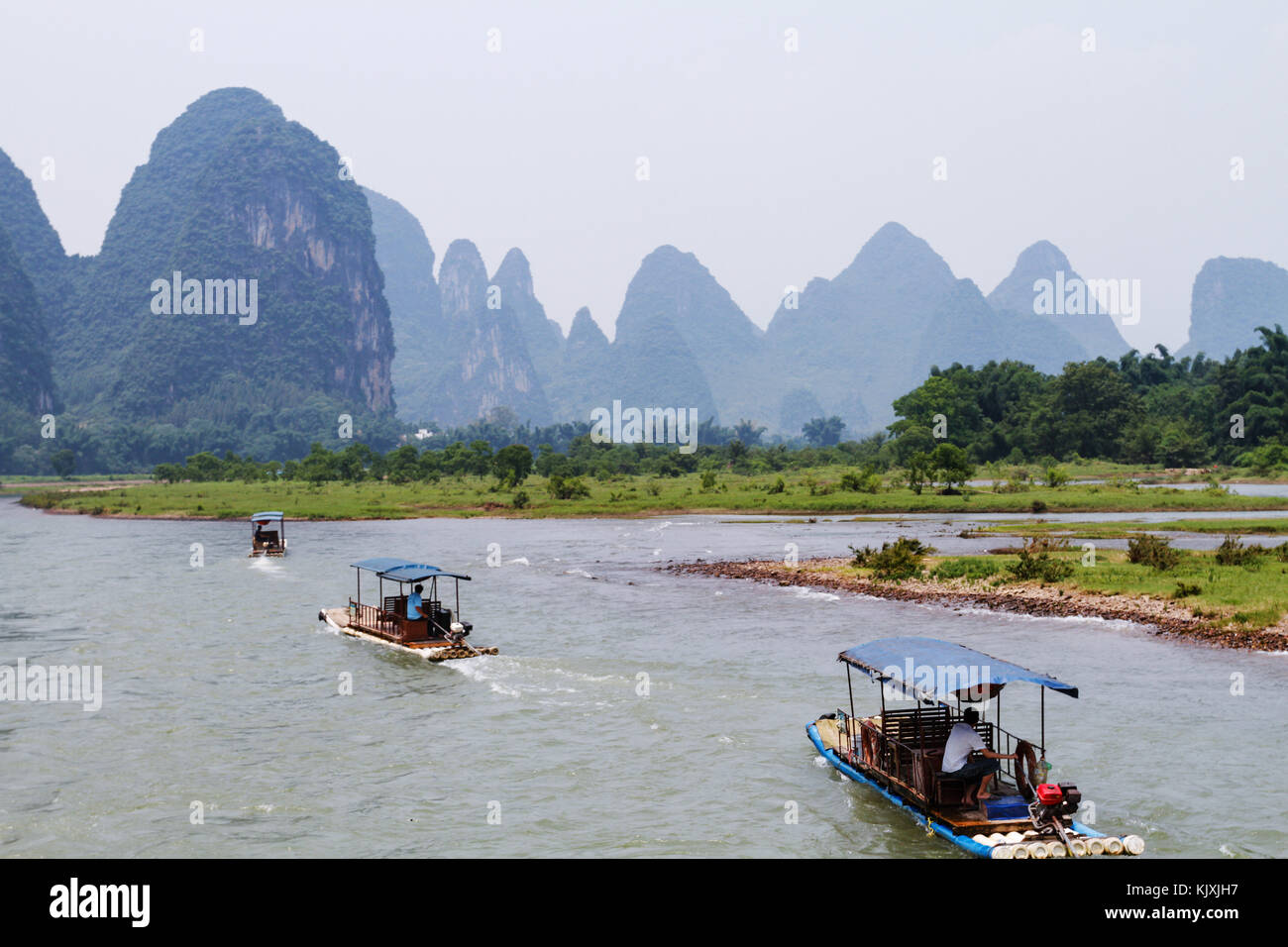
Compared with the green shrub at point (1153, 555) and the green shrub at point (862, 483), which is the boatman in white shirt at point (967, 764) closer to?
the green shrub at point (1153, 555)

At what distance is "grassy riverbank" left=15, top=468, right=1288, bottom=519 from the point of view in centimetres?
6519

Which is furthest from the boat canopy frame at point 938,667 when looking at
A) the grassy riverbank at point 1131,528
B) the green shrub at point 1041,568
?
the grassy riverbank at point 1131,528

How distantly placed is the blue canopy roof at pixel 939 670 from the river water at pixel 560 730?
6.24 feet

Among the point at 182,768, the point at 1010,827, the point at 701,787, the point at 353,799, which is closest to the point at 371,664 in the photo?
the point at 182,768

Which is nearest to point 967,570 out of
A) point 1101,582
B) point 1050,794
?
point 1101,582

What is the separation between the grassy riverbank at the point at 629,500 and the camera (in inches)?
2566

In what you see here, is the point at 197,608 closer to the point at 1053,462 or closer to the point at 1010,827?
the point at 1010,827

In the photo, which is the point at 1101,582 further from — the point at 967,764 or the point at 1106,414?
the point at 1106,414

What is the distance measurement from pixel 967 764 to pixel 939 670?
148cm

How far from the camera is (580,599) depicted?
1382 inches

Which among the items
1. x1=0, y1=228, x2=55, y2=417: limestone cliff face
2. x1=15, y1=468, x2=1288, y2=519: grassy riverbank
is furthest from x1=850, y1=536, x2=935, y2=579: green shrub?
x1=0, y1=228, x2=55, y2=417: limestone cliff face

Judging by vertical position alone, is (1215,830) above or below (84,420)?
below

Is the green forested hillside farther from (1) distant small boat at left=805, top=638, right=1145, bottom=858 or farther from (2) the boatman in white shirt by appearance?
(2) the boatman in white shirt
